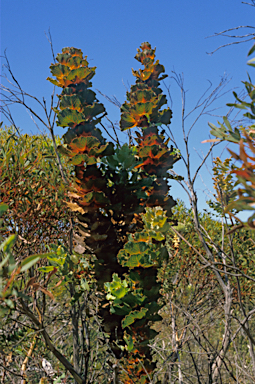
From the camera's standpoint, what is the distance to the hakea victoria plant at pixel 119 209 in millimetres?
2484

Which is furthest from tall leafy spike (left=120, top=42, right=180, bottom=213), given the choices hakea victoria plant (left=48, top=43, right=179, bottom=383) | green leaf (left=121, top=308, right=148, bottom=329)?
green leaf (left=121, top=308, right=148, bottom=329)

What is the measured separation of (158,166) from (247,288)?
547 centimetres

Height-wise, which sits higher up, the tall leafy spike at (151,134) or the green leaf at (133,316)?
the tall leafy spike at (151,134)

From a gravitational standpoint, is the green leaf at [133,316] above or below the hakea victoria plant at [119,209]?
below

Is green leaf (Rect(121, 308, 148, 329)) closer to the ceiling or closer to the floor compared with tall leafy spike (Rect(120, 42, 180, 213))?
closer to the floor

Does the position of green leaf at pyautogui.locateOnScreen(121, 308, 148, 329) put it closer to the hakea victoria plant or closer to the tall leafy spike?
the hakea victoria plant

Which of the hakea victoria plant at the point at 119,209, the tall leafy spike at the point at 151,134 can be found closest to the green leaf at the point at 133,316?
the hakea victoria plant at the point at 119,209

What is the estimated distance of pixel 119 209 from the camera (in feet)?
9.06

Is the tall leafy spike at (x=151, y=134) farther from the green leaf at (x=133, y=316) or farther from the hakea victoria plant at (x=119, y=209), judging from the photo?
the green leaf at (x=133, y=316)

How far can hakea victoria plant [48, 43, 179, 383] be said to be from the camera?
248 cm

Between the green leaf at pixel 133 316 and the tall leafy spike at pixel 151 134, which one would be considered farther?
the tall leafy spike at pixel 151 134

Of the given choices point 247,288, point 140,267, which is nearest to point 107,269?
Answer: point 140,267

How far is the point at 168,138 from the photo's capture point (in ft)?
12.1

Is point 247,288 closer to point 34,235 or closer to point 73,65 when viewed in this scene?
point 34,235
